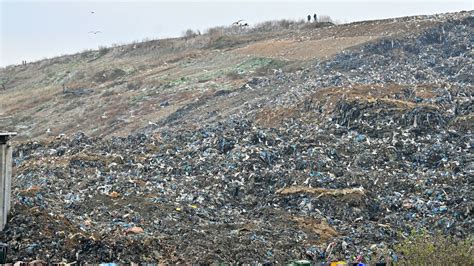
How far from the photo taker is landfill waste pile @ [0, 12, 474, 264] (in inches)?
416

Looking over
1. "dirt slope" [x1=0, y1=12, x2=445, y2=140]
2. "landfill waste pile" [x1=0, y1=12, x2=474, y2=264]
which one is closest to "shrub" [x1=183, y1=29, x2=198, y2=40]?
"dirt slope" [x1=0, y1=12, x2=445, y2=140]

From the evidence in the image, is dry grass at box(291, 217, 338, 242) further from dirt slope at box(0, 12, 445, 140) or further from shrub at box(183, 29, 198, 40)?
shrub at box(183, 29, 198, 40)

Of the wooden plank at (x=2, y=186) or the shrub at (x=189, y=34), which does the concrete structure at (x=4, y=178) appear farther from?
the shrub at (x=189, y=34)

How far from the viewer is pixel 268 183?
44.7ft

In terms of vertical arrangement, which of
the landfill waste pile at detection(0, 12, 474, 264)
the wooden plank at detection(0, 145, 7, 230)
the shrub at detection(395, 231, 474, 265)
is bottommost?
the landfill waste pile at detection(0, 12, 474, 264)

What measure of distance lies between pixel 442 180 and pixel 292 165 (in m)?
2.75

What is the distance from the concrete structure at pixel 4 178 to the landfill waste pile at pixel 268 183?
6.1 inches

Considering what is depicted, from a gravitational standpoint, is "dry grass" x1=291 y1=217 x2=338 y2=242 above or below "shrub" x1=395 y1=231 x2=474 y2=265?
below

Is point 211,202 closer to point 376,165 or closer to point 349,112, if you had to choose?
point 376,165

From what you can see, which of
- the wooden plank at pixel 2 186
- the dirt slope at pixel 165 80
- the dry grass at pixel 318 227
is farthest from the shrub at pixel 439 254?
the dirt slope at pixel 165 80

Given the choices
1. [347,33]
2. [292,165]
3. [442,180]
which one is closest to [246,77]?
[347,33]

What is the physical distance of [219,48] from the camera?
32938 mm

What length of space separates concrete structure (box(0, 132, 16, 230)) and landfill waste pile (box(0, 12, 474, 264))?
0.51 ft

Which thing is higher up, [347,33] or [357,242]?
[347,33]
